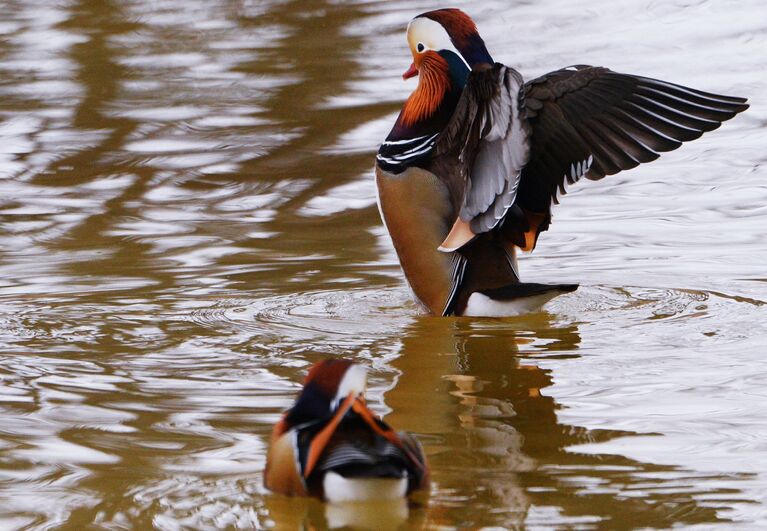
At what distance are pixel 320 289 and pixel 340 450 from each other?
307cm

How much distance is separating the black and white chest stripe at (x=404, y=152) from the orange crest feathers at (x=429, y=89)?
0.33 ft

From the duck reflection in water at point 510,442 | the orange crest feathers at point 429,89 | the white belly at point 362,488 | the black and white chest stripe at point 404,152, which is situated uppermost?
the orange crest feathers at point 429,89

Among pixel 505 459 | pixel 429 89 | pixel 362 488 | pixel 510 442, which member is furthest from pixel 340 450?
pixel 429 89

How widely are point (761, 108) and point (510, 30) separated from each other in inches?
110

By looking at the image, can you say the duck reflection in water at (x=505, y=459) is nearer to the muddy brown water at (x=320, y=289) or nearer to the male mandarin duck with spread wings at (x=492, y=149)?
the muddy brown water at (x=320, y=289)

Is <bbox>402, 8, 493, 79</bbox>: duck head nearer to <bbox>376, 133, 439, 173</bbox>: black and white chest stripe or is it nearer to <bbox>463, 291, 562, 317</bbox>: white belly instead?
<bbox>376, 133, 439, 173</bbox>: black and white chest stripe

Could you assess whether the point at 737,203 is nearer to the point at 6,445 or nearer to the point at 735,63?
the point at 735,63

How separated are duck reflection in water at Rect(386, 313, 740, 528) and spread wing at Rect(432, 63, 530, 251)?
0.48 meters

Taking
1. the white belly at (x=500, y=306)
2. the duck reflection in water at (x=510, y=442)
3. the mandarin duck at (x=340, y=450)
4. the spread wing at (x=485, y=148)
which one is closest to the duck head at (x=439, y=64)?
the spread wing at (x=485, y=148)

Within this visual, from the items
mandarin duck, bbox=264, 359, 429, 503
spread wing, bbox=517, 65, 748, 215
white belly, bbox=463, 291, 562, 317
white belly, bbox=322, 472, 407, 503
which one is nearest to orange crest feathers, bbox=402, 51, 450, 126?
spread wing, bbox=517, 65, 748, 215

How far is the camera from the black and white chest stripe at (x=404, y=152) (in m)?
6.20

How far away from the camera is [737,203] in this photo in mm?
7777

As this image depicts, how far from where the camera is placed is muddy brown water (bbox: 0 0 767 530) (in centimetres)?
418

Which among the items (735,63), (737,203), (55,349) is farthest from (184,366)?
Result: (735,63)
